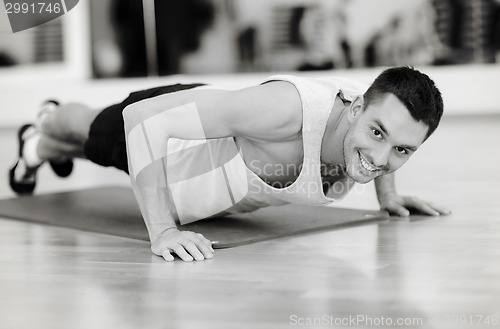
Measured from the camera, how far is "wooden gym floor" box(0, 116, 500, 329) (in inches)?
44.4

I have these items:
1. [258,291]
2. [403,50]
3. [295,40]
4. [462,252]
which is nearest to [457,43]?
[403,50]

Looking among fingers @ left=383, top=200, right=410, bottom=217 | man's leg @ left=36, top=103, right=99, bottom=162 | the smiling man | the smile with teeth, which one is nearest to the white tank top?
the smiling man

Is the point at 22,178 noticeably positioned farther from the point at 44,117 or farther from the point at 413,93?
the point at 413,93

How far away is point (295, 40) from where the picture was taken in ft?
17.5

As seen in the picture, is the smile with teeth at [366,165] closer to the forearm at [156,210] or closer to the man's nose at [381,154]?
the man's nose at [381,154]

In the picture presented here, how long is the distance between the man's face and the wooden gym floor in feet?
0.57

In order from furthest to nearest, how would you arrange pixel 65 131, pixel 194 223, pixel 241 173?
pixel 65 131 → pixel 194 223 → pixel 241 173

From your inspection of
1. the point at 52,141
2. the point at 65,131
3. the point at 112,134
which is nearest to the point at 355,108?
the point at 112,134

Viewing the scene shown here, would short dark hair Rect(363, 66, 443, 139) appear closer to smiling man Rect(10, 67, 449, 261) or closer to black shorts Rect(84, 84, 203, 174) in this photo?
smiling man Rect(10, 67, 449, 261)

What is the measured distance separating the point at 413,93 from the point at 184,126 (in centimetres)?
45

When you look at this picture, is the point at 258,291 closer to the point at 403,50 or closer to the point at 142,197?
the point at 142,197

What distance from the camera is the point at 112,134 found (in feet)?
6.61

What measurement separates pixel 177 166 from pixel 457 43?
146 inches

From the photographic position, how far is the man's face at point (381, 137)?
1.53 metres
